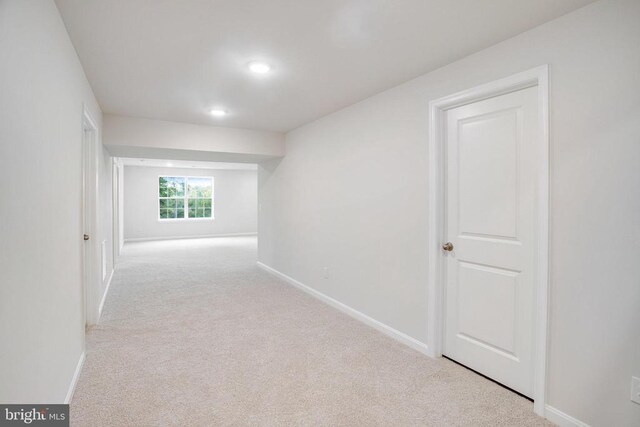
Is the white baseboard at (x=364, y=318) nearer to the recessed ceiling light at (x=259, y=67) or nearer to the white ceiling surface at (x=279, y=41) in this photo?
the white ceiling surface at (x=279, y=41)

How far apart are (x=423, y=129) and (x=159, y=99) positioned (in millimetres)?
2669

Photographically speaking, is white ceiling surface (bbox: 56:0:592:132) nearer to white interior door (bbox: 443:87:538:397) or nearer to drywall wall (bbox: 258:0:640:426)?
drywall wall (bbox: 258:0:640:426)

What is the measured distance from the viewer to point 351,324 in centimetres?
346

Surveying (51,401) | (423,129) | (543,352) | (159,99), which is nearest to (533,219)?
(543,352)

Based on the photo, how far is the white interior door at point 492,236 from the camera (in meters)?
2.17

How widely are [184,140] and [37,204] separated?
323 cm

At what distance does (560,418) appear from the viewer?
6.24 feet

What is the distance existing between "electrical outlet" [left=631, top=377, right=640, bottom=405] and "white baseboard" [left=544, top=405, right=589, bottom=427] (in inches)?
12.2

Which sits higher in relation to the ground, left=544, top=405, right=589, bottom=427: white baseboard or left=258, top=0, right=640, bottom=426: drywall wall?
left=258, top=0, right=640, bottom=426: drywall wall

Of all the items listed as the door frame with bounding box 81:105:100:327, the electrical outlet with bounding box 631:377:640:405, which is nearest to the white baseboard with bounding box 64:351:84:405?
the door frame with bounding box 81:105:100:327

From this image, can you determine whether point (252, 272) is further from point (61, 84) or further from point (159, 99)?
point (61, 84)

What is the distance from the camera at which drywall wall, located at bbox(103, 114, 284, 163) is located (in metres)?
4.20

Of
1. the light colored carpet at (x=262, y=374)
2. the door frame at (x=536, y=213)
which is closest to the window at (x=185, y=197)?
the light colored carpet at (x=262, y=374)

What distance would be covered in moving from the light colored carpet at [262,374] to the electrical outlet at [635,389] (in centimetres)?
50
